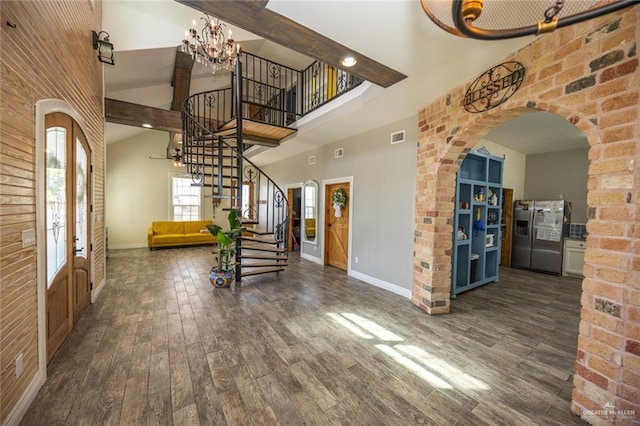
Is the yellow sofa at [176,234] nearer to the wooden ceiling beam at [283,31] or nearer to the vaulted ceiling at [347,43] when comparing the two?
the vaulted ceiling at [347,43]

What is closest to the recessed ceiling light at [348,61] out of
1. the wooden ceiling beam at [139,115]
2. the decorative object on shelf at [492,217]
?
the decorative object on shelf at [492,217]

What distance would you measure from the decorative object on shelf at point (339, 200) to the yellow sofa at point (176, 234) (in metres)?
4.22

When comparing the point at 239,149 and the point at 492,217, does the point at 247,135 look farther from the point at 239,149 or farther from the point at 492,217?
the point at 492,217

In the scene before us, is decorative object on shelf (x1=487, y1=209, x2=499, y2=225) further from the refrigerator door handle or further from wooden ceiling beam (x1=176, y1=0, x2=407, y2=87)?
wooden ceiling beam (x1=176, y1=0, x2=407, y2=87)

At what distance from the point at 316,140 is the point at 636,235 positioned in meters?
4.91

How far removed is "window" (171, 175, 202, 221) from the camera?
8.24 metres

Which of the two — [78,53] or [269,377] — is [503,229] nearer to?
[269,377]

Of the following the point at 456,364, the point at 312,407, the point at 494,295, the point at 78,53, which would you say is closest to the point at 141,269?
the point at 78,53

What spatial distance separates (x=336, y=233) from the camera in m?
5.72

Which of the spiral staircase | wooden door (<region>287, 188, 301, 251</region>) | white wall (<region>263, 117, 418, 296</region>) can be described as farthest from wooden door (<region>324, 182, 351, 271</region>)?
wooden door (<region>287, 188, 301, 251</region>)

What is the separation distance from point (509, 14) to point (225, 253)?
172 inches

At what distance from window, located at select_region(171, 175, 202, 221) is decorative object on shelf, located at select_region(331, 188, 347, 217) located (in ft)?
17.0

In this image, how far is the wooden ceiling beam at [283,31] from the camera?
1762mm

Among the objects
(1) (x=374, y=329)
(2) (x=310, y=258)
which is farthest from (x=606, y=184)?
(2) (x=310, y=258)
